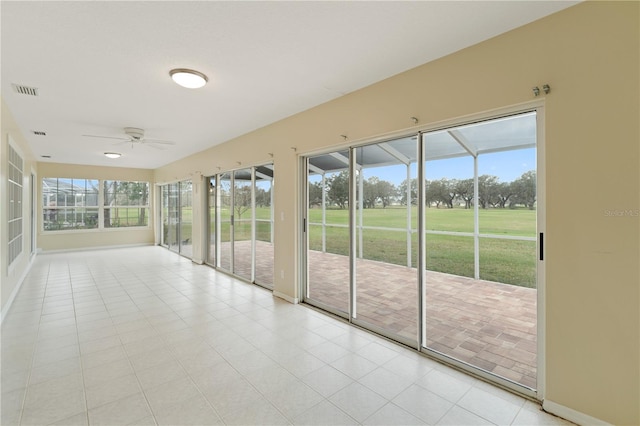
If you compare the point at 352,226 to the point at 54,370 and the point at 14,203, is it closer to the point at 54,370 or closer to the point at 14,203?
the point at 54,370

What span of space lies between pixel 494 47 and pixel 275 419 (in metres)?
3.10

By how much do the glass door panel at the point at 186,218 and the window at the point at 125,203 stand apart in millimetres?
2873

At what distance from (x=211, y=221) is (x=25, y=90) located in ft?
13.2

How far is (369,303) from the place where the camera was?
4172 millimetres

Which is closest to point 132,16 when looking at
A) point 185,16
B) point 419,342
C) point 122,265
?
point 185,16

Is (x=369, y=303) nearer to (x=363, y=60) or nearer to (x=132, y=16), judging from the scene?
(x=363, y=60)

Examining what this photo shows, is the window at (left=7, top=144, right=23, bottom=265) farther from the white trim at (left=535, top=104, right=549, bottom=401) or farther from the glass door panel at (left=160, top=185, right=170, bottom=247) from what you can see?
the white trim at (left=535, top=104, right=549, bottom=401)

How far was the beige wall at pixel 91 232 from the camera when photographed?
871 cm

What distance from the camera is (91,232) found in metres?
9.36

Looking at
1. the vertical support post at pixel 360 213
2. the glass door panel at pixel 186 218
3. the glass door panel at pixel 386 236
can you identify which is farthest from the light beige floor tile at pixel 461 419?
the glass door panel at pixel 186 218

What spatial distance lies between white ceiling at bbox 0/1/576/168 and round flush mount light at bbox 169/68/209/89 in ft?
0.20

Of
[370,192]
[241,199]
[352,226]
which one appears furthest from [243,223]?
[352,226]

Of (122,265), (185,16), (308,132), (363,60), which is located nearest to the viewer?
(185,16)

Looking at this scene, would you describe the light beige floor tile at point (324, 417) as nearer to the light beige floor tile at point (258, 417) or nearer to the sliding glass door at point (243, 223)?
the light beige floor tile at point (258, 417)
